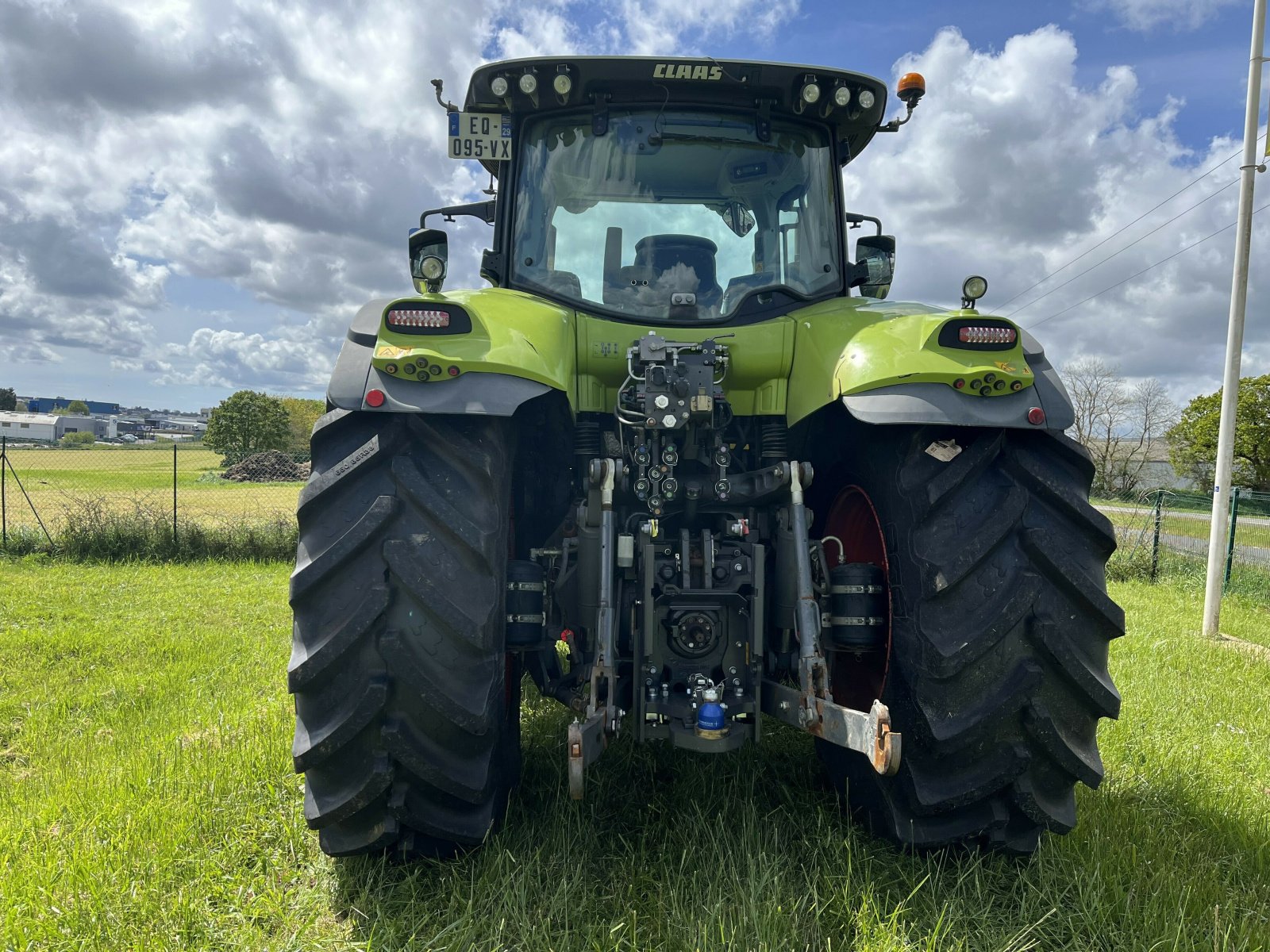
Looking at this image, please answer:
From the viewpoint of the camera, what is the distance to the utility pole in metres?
7.21

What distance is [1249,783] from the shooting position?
11.0 ft

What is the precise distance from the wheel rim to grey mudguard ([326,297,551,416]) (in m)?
1.23

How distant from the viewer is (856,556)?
3.00 meters

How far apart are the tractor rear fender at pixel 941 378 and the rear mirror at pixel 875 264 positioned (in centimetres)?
122

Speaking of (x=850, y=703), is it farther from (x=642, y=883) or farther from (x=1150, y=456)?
(x=1150, y=456)

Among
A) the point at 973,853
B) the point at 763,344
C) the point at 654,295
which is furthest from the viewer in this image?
the point at 654,295

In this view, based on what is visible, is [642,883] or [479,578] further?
[642,883]

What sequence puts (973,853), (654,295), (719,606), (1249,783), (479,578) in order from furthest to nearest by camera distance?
(1249,783)
(654,295)
(719,606)
(973,853)
(479,578)

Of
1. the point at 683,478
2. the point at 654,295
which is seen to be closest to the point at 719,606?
the point at 683,478

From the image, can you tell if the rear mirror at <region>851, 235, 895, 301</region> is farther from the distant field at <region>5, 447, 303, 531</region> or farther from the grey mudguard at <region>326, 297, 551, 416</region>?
the distant field at <region>5, 447, 303, 531</region>

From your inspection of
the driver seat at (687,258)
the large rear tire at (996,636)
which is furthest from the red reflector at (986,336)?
the driver seat at (687,258)

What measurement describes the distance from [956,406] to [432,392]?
1.47 meters

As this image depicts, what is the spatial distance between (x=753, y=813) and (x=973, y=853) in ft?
2.26

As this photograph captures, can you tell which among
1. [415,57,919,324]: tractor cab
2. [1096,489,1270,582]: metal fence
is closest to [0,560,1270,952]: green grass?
[415,57,919,324]: tractor cab
